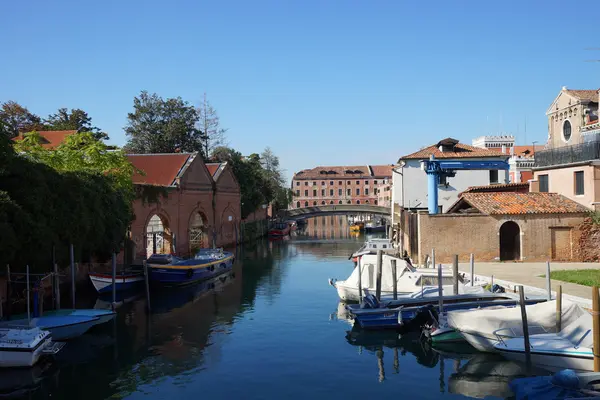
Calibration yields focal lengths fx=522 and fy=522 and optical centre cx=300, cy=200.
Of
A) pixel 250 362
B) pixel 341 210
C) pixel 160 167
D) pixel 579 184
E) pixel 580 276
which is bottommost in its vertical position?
pixel 250 362

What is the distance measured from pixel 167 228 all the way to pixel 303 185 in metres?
73.3

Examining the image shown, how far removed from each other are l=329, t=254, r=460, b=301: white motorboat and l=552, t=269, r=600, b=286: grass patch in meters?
4.26

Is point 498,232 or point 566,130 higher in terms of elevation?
point 566,130

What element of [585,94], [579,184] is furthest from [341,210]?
[579,184]

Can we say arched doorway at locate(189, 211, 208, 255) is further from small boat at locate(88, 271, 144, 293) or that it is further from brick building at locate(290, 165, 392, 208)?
brick building at locate(290, 165, 392, 208)

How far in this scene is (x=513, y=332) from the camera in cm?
1405

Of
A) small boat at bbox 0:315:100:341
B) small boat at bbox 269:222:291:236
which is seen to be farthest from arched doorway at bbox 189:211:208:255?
small boat at bbox 0:315:100:341

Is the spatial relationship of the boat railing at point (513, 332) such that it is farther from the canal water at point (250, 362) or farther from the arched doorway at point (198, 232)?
the arched doorway at point (198, 232)

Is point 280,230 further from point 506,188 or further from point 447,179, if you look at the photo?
point 506,188

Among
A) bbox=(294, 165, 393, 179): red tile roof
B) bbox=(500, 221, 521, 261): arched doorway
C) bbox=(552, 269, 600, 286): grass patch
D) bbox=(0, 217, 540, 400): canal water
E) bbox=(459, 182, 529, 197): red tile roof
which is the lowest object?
bbox=(0, 217, 540, 400): canal water

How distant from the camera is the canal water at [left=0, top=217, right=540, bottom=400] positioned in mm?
12328

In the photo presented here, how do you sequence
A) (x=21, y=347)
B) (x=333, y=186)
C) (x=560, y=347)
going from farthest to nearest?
1. (x=333, y=186)
2. (x=21, y=347)
3. (x=560, y=347)

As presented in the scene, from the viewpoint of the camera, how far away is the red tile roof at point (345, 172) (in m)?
108

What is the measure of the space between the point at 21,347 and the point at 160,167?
91.8 feet
